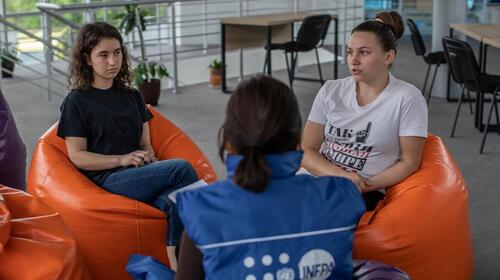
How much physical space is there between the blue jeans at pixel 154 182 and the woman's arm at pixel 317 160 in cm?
47

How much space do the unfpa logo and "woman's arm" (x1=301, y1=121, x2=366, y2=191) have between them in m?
1.04

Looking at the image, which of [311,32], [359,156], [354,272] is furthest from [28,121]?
[354,272]

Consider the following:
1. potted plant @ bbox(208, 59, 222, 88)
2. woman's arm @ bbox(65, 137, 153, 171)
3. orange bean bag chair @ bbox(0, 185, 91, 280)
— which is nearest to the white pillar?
potted plant @ bbox(208, 59, 222, 88)

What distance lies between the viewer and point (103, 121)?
3064mm

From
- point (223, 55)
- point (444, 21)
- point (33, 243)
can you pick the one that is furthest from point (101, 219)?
point (444, 21)

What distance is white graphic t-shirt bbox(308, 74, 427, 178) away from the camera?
2.86 meters

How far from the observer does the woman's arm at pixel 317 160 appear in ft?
9.43

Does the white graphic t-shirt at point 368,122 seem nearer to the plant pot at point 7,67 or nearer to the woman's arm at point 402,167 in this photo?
the woman's arm at point 402,167

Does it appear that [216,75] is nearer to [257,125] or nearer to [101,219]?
[101,219]

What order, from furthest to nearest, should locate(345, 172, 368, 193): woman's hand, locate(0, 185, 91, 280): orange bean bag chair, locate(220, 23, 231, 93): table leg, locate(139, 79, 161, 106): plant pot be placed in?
locate(220, 23, 231, 93): table leg, locate(139, 79, 161, 106): plant pot, locate(345, 172, 368, 193): woman's hand, locate(0, 185, 91, 280): orange bean bag chair

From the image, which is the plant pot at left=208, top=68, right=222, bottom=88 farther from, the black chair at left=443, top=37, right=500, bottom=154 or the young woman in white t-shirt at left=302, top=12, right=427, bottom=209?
the young woman in white t-shirt at left=302, top=12, right=427, bottom=209

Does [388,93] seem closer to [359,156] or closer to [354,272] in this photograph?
[359,156]

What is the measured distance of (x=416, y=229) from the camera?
2.69 metres

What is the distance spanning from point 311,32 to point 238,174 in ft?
19.3
